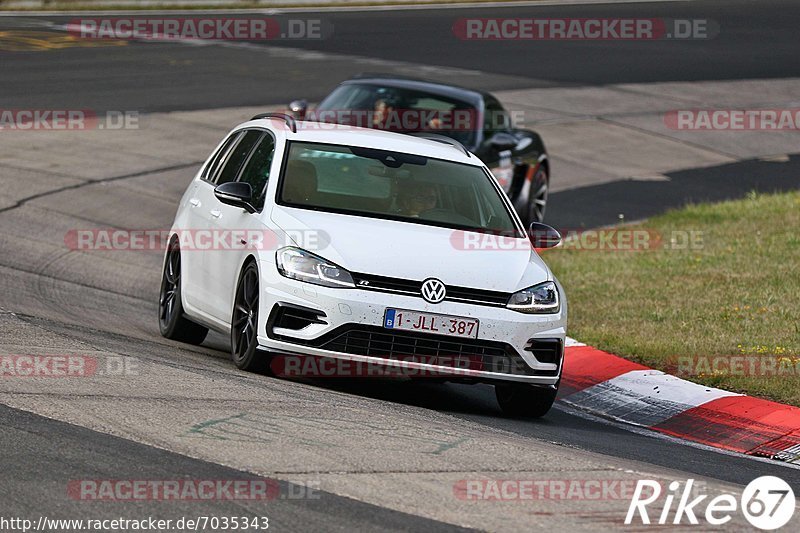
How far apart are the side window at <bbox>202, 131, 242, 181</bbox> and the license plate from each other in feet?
8.81

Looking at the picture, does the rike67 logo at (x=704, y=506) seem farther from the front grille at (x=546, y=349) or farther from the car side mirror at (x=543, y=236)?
the car side mirror at (x=543, y=236)

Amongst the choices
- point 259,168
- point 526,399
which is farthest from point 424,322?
point 259,168

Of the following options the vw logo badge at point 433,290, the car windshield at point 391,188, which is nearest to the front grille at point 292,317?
the vw logo badge at point 433,290

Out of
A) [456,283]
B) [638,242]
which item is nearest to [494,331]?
[456,283]

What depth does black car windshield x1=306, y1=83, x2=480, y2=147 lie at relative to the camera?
15.4 metres

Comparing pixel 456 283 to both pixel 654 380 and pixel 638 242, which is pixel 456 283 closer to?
pixel 654 380

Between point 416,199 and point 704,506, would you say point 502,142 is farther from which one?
point 704,506

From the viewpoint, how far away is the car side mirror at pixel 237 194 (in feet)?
30.5

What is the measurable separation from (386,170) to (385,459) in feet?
11.2

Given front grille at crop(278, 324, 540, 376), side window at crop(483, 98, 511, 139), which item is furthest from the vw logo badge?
side window at crop(483, 98, 511, 139)

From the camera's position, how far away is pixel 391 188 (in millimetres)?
9562

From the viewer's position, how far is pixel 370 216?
915 centimetres

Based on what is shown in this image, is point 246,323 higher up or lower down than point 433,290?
lower down

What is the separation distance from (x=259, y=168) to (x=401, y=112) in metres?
5.84
